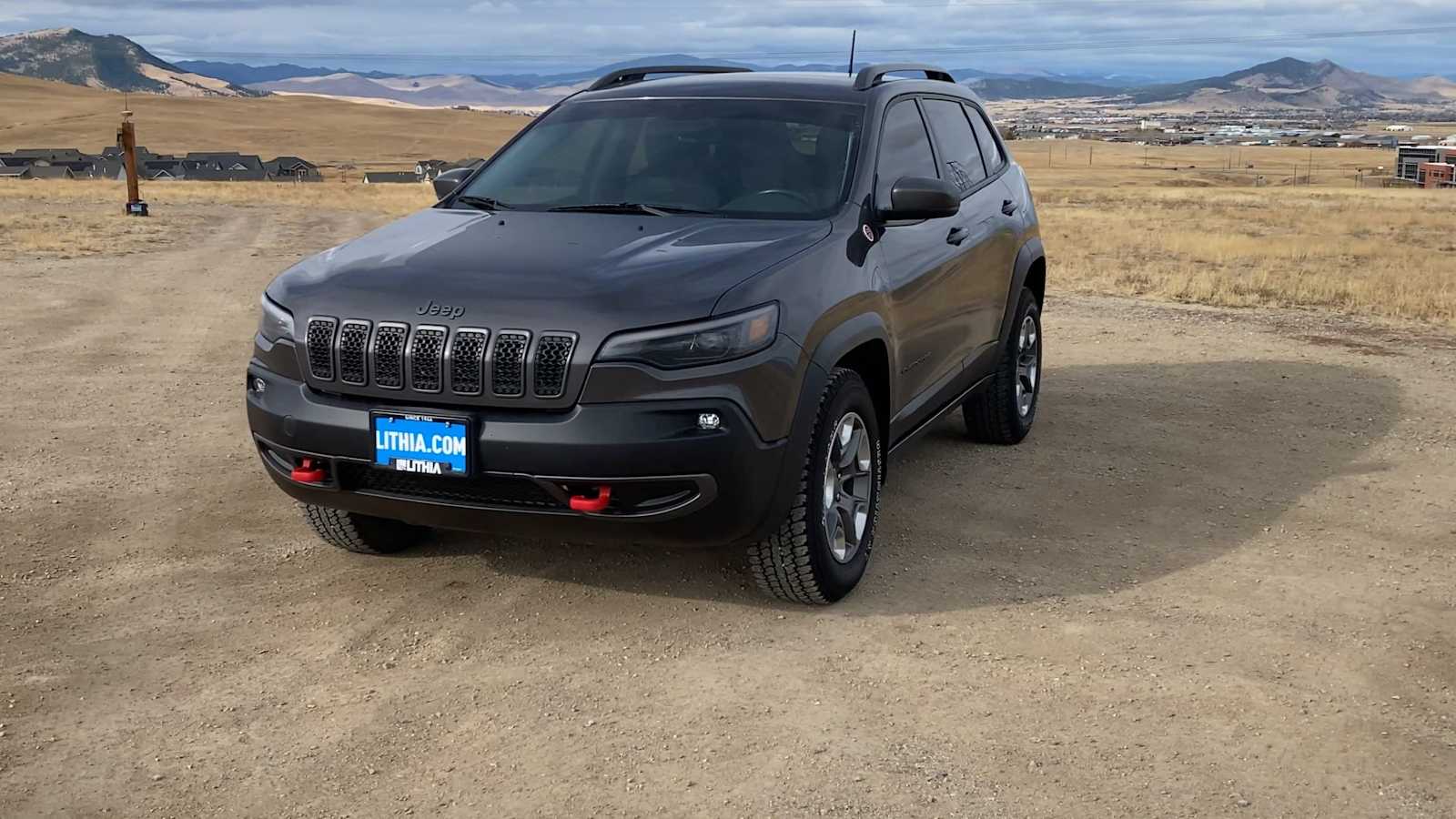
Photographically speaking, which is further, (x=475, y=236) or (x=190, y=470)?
(x=190, y=470)

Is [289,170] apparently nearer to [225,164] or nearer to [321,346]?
[225,164]

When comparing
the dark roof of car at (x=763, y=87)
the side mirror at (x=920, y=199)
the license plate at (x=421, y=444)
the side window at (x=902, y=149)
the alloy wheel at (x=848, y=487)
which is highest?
the dark roof of car at (x=763, y=87)

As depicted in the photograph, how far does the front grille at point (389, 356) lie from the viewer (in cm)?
424

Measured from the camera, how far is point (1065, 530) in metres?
5.78

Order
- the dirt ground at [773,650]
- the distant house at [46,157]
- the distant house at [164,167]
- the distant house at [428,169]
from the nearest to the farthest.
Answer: the dirt ground at [773,650] → the distant house at [164,167] → the distant house at [46,157] → the distant house at [428,169]

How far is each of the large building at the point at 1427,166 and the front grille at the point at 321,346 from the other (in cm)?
8305

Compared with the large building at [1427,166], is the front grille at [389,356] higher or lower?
higher

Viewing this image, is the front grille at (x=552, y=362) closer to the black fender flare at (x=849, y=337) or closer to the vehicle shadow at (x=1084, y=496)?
the black fender flare at (x=849, y=337)

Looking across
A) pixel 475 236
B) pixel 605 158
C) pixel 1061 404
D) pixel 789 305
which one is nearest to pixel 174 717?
pixel 475 236

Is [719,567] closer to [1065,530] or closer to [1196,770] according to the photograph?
[1065,530]

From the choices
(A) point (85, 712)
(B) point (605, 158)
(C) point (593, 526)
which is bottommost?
(A) point (85, 712)

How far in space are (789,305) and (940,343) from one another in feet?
5.36

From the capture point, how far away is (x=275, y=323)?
181 inches

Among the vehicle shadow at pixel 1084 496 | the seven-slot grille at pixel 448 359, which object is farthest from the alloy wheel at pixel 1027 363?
the seven-slot grille at pixel 448 359
